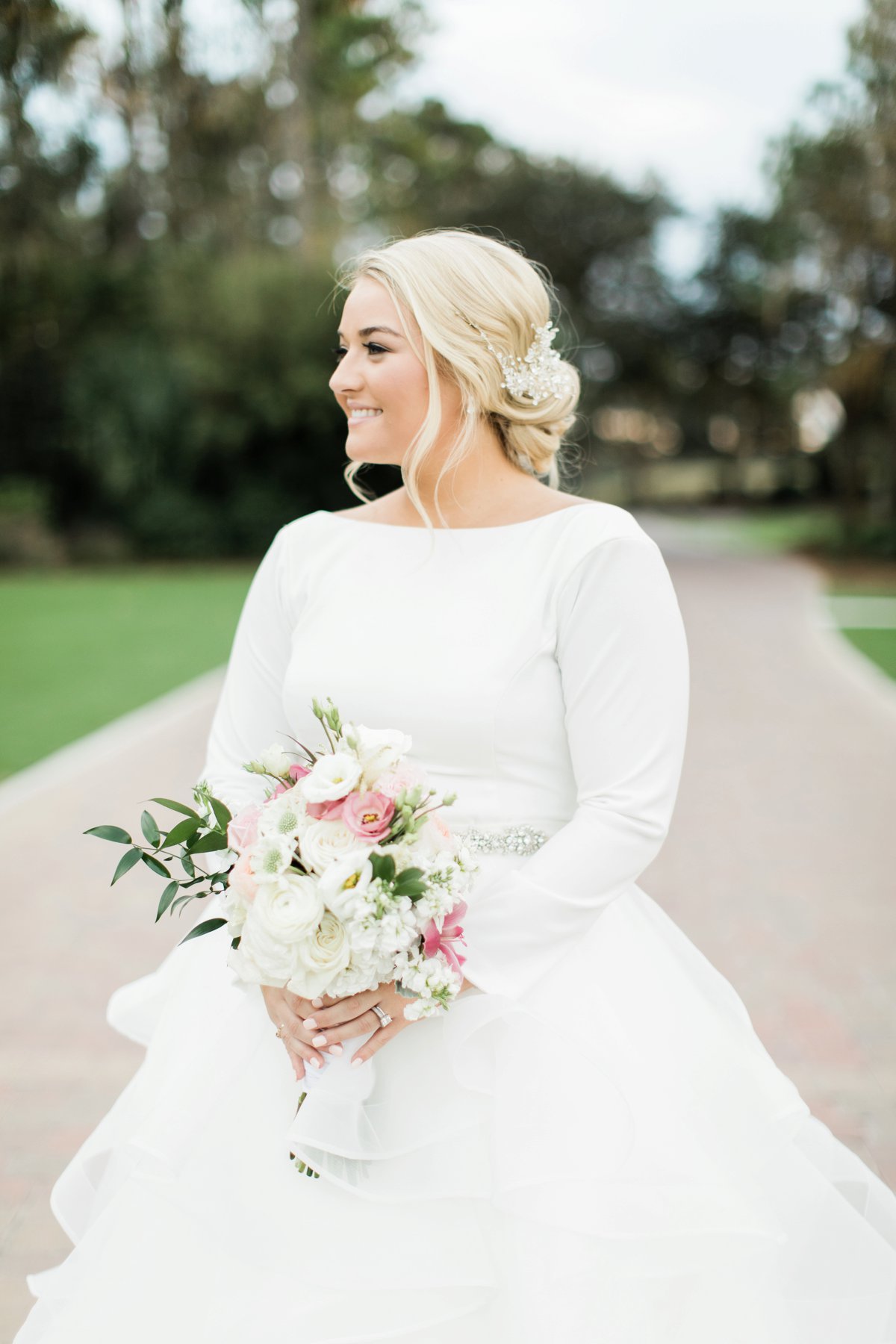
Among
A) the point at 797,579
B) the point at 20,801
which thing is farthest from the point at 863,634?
the point at 20,801

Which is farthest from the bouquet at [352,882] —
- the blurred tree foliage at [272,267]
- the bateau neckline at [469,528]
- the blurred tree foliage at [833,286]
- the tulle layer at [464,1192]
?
the blurred tree foliage at [833,286]

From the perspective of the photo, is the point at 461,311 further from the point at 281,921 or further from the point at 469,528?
the point at 281,921

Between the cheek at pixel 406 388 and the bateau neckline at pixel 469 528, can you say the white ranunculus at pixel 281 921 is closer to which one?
the bateau neckline at pixel 469 528

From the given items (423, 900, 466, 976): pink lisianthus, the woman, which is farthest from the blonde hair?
(423, 900, 466, 976): pink lisianthus

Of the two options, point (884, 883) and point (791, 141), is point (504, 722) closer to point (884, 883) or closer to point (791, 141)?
point (884, 883)

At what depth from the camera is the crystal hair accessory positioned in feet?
7.50

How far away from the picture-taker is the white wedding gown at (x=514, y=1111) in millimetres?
1931

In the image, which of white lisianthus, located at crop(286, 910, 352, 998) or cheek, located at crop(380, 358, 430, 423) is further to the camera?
cheek, located at crop(380, 358, 430, 423)

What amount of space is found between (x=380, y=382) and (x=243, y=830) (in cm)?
87

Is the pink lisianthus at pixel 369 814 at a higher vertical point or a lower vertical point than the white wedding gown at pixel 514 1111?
higher

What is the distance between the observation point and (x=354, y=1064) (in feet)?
6.27

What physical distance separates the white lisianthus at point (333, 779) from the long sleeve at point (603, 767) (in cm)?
35

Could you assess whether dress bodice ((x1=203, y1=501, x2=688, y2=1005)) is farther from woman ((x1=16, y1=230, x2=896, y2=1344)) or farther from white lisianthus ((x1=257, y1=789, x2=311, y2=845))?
white lisianthus ((x1=257, y1=789, x2=311, y2=845))

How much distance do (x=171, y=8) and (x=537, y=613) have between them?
25523 mm
